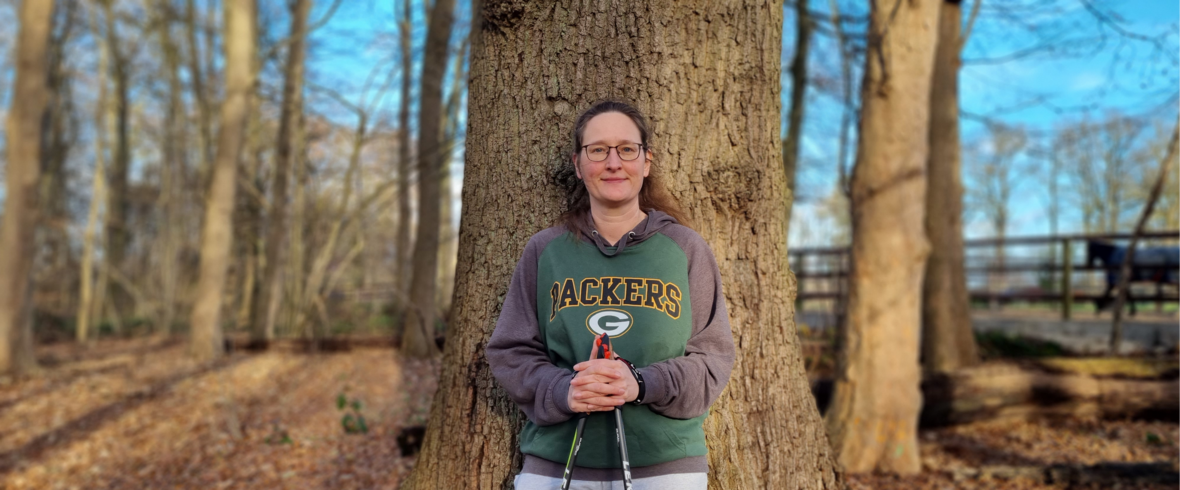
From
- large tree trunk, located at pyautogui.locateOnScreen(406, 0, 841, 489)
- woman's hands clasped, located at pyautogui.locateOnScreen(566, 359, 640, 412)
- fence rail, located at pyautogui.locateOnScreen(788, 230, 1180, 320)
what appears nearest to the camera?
woman's hands clasped, located at pyautogui.locateOnScreen(566, 359, 640, 412)

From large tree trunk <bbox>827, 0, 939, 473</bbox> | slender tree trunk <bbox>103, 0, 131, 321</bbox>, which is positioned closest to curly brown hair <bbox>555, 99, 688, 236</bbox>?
large tree trunk <bbox>827, 0, 939, 473</bbox>

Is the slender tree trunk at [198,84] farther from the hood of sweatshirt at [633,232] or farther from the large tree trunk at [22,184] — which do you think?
the hood of sweatshirt at [633,232]

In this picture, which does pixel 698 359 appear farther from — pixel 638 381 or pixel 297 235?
pixel 297 235

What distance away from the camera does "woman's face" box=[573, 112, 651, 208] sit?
1979 millimetres

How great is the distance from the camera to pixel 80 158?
22.0m

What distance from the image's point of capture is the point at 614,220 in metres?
2.01

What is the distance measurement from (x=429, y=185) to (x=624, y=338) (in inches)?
292

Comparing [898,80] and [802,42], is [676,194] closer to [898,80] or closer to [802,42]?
[898,80]

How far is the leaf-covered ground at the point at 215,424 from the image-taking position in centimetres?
493

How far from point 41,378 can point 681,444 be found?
1052 centimetres

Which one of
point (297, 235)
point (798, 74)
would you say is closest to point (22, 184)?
point (297, 235)

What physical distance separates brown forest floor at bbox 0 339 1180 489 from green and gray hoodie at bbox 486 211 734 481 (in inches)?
92.2

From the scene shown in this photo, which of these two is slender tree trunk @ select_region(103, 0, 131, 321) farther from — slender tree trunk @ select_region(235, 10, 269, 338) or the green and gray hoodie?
the green and gray hoodie

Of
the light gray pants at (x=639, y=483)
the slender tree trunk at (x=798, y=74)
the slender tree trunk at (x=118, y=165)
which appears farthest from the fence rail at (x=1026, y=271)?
the slender tree trunk at (x=118, y=165)
